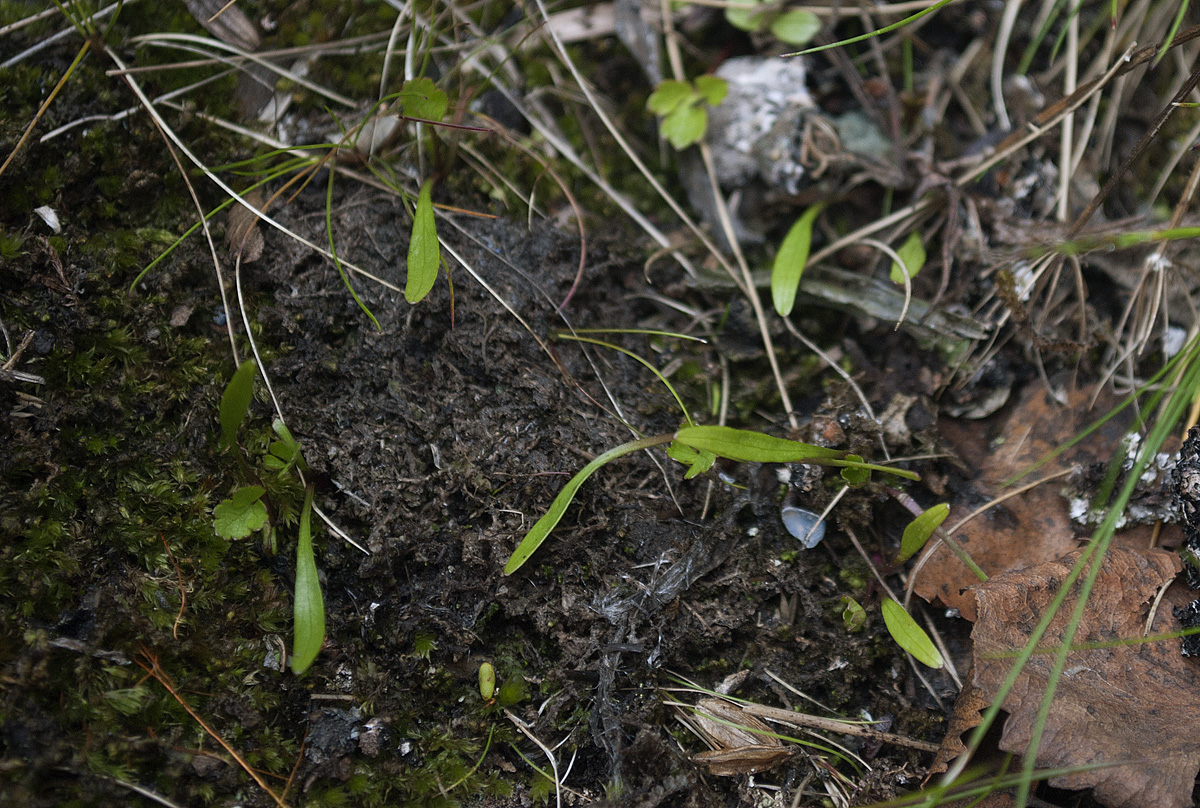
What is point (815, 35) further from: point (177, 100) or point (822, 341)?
point (177, 100)

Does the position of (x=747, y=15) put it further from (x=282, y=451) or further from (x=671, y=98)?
(x=282, y=451)

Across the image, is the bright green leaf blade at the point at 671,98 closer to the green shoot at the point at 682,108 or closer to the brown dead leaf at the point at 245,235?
the green shoot at the point at 682,108

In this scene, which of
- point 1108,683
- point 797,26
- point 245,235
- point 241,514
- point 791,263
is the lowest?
point 1108,683

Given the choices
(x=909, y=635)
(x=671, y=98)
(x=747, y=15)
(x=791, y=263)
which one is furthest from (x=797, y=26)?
(x=909, y=635)

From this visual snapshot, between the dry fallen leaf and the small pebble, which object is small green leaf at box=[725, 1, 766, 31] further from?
the dry fallen leaf

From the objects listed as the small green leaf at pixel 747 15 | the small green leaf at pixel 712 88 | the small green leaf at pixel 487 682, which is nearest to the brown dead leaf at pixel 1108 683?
the small green leaf at pixel 487 682

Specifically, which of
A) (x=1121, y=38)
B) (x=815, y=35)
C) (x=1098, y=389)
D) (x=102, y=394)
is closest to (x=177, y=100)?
(x=102, y=394)

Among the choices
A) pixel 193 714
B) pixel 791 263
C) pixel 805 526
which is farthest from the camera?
pixel 791 263
